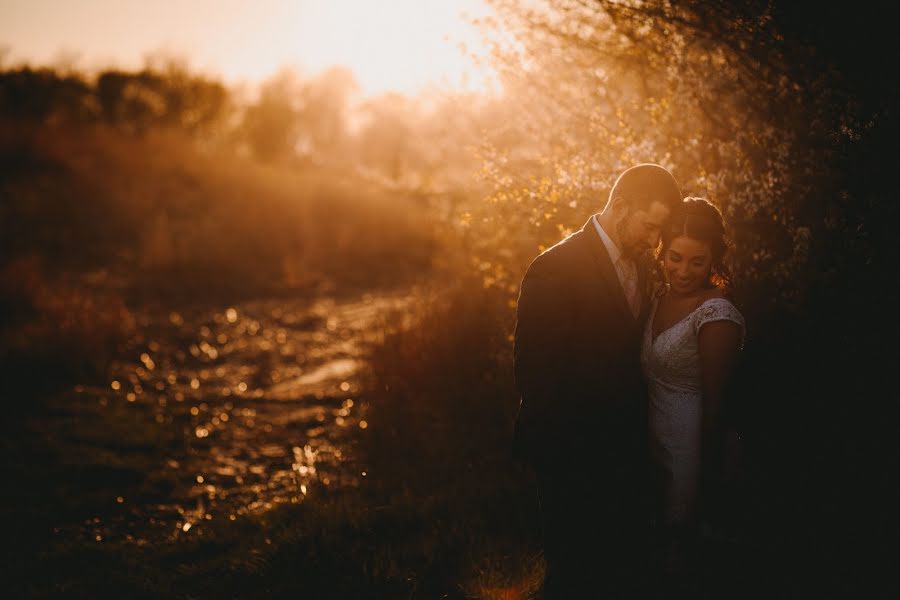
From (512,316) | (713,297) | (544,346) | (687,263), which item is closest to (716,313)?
(713,297)

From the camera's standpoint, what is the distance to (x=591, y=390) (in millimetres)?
2732

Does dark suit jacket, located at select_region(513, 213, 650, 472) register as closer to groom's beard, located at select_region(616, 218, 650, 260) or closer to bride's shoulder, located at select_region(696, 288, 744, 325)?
groom's beard, located at select_region(616, 218, 650, 260)

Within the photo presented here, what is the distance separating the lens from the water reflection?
5.34m

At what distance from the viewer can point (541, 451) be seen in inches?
108

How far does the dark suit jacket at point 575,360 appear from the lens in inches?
106

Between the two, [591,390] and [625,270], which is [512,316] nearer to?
[625,270]

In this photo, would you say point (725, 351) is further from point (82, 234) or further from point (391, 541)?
point (82, 234)

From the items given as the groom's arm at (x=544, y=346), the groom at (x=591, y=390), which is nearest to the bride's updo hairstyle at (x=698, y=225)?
the groom at (x=591, y=390)

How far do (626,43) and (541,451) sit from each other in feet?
11.7

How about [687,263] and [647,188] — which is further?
[687,263]

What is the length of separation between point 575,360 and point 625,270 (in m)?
0.48

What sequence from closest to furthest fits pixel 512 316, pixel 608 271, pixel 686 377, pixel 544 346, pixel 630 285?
pixel 544 346
pixel 608 271
pixel 686 377
pixel 630 285
pixel 512 316

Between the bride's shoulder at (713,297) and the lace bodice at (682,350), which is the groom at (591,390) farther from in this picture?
the bride's shoulder at (713,297)

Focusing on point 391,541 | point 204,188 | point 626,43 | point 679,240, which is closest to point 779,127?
point 626,43
